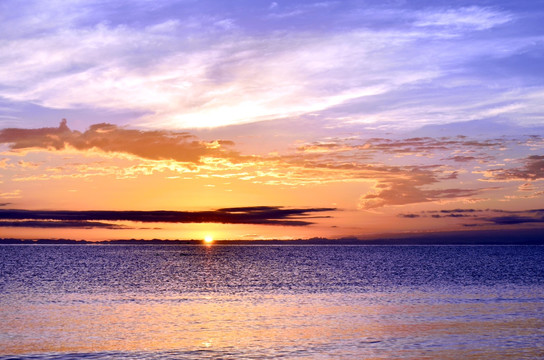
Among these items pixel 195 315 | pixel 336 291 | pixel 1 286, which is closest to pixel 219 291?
pixel 336 291

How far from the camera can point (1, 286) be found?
68.3m

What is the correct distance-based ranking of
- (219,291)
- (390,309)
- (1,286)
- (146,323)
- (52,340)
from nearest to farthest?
(52,340) → (146,323) → (390,309) → (219,291) → (1,286)

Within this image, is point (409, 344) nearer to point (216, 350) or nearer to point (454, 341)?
point (454, 341)

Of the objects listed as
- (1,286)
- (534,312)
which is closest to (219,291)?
(1,286)

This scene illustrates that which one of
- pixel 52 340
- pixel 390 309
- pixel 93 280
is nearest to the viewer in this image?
pixel 52 340

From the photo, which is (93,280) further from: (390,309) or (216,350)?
(216,350)

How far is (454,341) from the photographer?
114ft

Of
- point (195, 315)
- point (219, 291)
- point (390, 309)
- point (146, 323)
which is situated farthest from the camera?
point (219, 291)

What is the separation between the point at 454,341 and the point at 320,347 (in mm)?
8438

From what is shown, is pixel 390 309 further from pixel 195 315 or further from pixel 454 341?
pixel 195 315

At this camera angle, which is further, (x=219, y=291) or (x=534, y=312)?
(x=219, y=291)

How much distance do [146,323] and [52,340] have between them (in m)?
7.52

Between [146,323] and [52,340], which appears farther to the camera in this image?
[146,323]

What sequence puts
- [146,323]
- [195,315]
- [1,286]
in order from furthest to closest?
[1,286] → [195,315] → [146,323]
